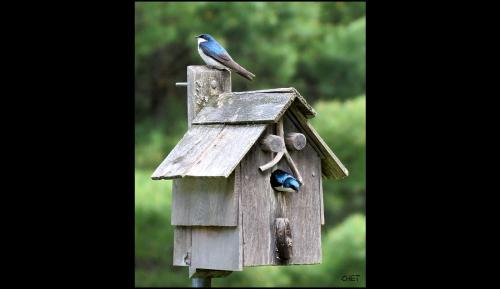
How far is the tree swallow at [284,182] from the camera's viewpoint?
4.58m

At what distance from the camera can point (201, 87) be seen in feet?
16.2

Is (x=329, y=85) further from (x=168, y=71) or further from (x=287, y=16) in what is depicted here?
(x=168, y=71)

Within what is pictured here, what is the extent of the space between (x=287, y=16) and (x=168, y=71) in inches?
71.9

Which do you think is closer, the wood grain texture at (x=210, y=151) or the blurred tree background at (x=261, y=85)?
the wood grain texture at (x=210, y=151)

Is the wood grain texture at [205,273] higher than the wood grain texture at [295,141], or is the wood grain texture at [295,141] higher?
the wood grain texture at [295,141]

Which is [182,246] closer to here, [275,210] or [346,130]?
[275,210]

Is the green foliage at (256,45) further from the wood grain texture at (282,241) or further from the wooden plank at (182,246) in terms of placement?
the wood grain texture at (282,241)

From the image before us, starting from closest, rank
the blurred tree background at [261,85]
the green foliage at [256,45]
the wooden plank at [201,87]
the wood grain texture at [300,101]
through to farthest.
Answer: the wood grain texture at [300,101]
the wooden plank at [201,87]
the blurred tree background at [261,85]
the green foliage at [256,45]

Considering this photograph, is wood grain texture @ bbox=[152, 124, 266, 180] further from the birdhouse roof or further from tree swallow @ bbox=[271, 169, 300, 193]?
tree swallow @ bbox=[271, 169, 300, 193]

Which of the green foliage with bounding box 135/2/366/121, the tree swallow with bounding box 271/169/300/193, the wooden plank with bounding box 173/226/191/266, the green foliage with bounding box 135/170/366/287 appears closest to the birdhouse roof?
the tree swallow with bounding box 271/169/300/193

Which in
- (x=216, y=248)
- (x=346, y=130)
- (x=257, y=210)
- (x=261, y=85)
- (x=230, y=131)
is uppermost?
(x=261, y=85)

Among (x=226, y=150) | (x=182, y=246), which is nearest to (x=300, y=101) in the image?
(x=226, y=150)

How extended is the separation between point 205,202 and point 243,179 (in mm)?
264

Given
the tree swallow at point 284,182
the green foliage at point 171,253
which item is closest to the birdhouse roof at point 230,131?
the tree swallow at point 284,182
